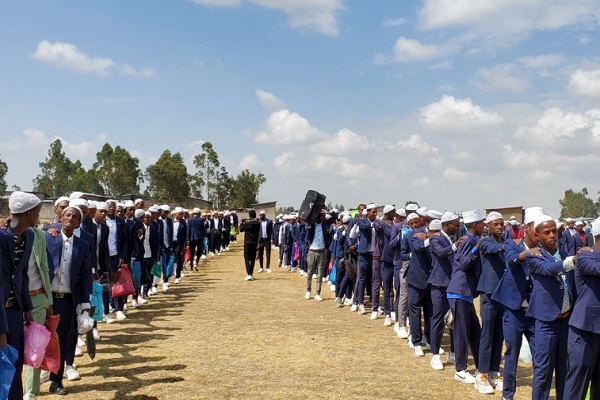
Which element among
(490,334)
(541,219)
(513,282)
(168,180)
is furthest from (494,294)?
(168,180)

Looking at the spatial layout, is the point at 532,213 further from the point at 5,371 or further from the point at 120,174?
the point at 120,174

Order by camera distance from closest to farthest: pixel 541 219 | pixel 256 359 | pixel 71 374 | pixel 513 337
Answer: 1. pixel 541 219
2. pixel 513 337
3. pixel 71 374
4. pixel 256 359

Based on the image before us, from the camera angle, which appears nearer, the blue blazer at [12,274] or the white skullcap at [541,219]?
the blue blazer at [12,274]

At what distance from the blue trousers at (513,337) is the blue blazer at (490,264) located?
483 mm

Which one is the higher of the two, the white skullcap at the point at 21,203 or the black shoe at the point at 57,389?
the white skullcap at the point at 21,203

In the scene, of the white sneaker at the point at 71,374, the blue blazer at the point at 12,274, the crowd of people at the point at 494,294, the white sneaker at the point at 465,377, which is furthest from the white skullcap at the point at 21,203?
the white sneaker at the point at 465,377

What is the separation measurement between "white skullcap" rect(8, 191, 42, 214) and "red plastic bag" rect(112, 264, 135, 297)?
5.61m

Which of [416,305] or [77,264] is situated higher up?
[77,264]

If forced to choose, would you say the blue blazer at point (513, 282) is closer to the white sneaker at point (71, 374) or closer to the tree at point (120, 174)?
the white sneaker at point (71, 374)

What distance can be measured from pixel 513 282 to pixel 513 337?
1.85 feet

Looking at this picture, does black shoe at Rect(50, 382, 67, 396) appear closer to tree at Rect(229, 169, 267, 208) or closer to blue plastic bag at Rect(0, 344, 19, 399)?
blue plastic bag at Rect(0, 344, 19, 399)

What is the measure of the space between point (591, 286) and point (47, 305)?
16.3 feet

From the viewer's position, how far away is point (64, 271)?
6.14m

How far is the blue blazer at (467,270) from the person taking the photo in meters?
6.58
